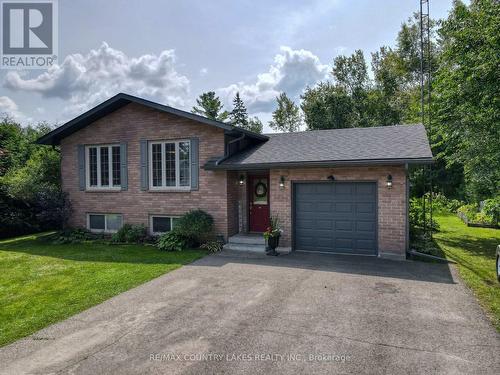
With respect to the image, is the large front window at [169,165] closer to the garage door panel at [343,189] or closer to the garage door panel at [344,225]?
the garage door panel at [343,189]

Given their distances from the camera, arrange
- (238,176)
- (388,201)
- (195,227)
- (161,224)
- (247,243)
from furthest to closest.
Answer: (161,224) < (238,176) < (247,243) < (195,227) < (388,201)

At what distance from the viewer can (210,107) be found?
43.0 m

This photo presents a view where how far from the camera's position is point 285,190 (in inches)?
385

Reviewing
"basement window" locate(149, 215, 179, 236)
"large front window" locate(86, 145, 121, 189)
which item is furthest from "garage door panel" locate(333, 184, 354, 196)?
"large front window" locate(86, 145, 121, 189)

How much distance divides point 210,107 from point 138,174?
33.1m

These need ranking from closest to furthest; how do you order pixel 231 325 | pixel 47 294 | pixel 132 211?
pixel 231 325, pixel 47 294, pixel 132 211

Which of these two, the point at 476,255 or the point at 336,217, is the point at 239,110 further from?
the point at 476,255

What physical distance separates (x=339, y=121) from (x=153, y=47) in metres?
18.4

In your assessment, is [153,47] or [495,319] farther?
[153,47]

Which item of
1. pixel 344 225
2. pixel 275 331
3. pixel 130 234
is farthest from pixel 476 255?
pixel 130 234

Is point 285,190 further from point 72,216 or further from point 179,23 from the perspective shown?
point 72,216

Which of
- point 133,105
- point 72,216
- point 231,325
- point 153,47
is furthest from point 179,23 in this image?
point 231,325
